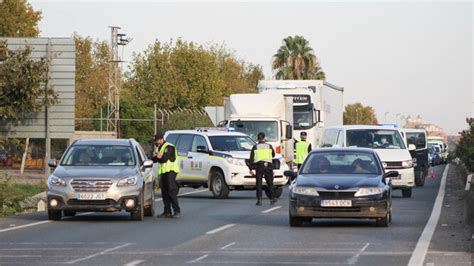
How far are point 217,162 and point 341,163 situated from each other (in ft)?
36.2

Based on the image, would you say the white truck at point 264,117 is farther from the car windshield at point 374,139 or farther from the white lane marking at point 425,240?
the white lane marking at point 425,240

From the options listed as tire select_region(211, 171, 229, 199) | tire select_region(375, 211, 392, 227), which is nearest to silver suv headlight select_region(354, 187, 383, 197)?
tire select_region(375, 211, 392, 227)

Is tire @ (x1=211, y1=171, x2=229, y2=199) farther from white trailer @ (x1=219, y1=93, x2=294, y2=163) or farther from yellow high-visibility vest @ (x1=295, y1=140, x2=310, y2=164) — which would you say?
white trailer @ (x1=219, y1=93, x2=294, y2=163)

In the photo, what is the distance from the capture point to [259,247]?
17.4 metres

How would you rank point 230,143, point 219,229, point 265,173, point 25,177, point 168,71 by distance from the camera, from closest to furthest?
point 219,229 → point 265,173 → point 230,143 → point 25,177 → point 168,71

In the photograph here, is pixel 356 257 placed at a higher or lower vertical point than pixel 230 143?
lower

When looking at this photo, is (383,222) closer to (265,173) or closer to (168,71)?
(265,173)

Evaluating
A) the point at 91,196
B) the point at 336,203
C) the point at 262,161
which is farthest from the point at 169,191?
the point at 262,161

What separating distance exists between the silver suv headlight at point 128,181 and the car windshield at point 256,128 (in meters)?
18.3

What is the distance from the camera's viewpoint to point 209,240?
18.8 metres

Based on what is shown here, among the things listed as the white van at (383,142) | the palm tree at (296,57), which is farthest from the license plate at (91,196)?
the palm tree at (296,57)

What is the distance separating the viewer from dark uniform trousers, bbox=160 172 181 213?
24.5 meters

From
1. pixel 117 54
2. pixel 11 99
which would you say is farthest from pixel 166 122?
pixel 11 99

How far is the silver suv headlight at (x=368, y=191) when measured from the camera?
2089 cm
